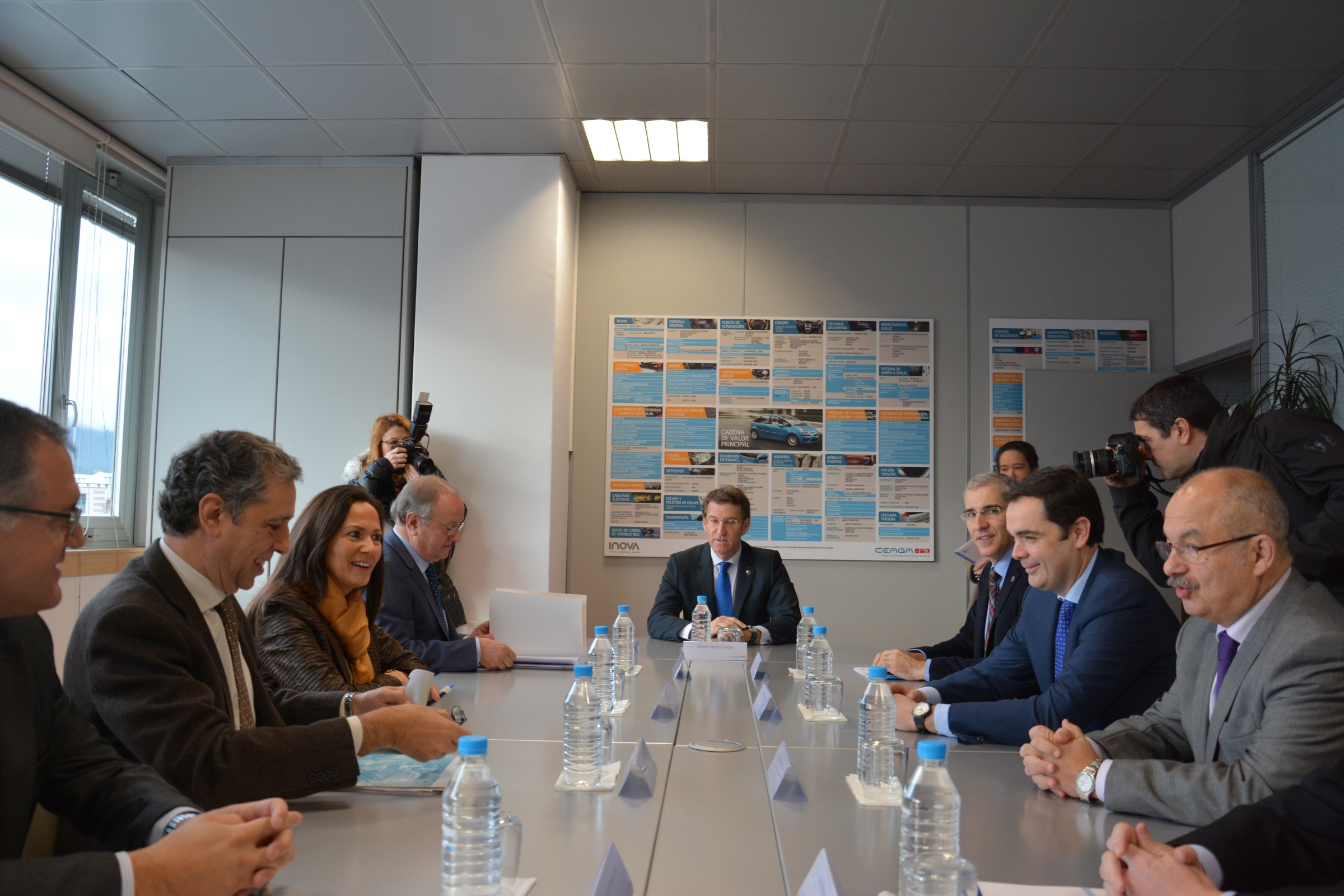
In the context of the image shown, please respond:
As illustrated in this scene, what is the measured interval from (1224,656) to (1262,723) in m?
0.19

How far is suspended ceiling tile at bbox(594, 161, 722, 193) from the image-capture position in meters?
5.27

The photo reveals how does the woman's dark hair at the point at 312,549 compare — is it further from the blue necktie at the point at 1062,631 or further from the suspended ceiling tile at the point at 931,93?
the suspended ceiling tile at the point at 931,93

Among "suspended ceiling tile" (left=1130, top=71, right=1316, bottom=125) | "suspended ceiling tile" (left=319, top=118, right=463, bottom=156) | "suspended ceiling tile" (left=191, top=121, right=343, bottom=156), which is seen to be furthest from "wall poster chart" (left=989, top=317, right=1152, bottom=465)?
"suspended ceiling tile" (left=191, top=121, right=343, bottom=156)

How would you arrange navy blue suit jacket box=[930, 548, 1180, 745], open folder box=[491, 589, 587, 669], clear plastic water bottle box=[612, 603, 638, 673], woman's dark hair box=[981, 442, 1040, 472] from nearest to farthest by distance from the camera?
navy blue suit jacket box=[930, 548, 1180, 745] < clear plastic water bottle box=[612, 603, 638, 673] < open folder box=[491, 589, 587, 669] < woman's dark hair box=[981, 442, 1040, 472]

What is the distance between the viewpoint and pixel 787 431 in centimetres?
561

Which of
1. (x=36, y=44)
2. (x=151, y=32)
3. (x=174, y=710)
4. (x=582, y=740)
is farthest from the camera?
(x=36, y=44)

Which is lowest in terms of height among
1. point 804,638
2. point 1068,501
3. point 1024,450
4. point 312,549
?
point 804,638

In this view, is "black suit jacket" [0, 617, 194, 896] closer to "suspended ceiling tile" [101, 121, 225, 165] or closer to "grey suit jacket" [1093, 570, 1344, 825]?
"grey suit jacket" [1093, 570, 1344, 825]

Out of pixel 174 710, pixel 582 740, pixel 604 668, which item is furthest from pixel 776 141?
→ pixel 174 710

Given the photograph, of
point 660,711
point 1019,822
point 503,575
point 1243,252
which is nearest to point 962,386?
point 1243,252

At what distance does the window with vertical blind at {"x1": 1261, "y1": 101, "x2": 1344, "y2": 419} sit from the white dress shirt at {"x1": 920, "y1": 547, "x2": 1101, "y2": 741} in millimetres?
2530

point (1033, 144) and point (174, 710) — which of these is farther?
point (1033, 144)

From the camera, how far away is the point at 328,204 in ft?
17.2

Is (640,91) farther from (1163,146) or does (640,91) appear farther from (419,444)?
(1163,146)
